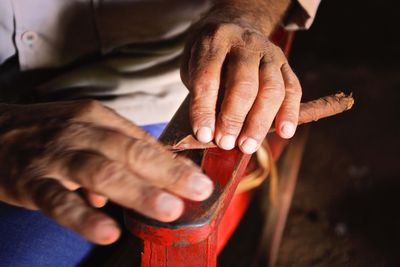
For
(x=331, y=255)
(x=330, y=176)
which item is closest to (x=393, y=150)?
(x=330, y=176)

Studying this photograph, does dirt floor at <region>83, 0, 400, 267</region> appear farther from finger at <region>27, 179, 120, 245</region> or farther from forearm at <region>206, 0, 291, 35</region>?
finger at <region>27, 179, 120, 245</region>

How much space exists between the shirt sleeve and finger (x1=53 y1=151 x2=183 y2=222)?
79cm

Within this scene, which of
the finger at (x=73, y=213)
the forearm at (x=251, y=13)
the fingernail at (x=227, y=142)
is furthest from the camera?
the forearm at (x=251, y=13)

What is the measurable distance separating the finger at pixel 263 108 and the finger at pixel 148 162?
0.20 metres

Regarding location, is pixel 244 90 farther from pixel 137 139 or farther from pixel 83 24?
pixel 83 24

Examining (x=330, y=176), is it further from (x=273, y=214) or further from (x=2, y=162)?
(x=2, y=162)

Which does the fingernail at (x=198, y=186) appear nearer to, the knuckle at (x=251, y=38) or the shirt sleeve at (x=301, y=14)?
the knuckle at (x=251, y=38)

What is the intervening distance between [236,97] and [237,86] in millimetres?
21

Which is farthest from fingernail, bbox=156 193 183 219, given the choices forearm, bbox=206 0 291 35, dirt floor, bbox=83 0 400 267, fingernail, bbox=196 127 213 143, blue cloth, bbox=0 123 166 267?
dirt floor, bbox=83 0 400 267

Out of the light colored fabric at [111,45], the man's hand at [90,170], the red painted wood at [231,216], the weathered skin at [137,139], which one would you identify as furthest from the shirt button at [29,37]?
the red painted wood at [231,216]

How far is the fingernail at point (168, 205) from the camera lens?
0.52 metres

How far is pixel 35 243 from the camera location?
84 cm

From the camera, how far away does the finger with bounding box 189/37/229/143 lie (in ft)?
2.46

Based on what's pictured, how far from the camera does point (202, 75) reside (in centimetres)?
79
